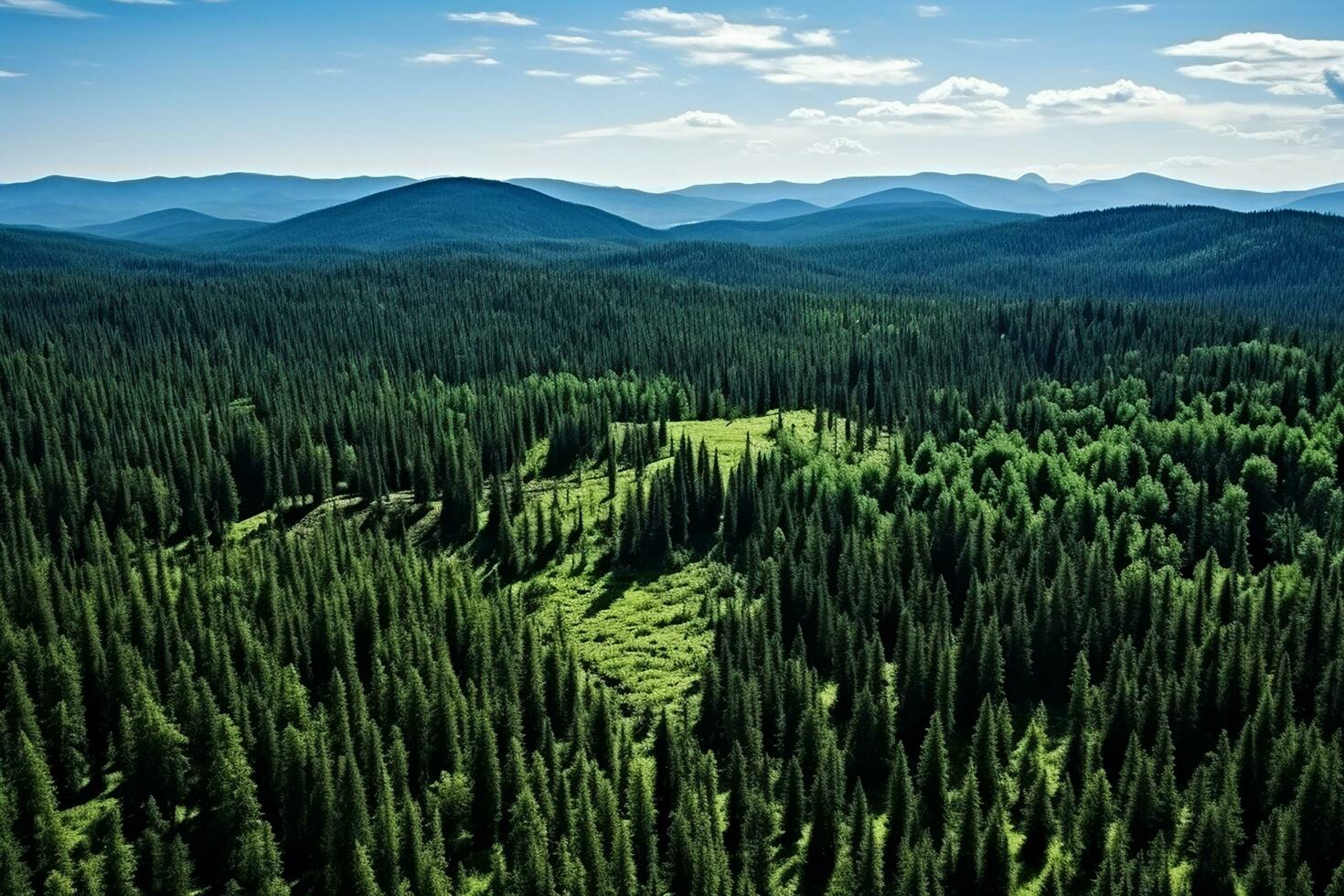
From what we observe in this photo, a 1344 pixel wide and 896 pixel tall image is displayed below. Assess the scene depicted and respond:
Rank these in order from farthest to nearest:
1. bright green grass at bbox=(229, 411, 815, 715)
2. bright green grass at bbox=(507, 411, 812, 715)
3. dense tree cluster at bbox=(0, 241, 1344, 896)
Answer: bright green grass at bbox=(229, 411, 815, 715), bright green grass at bbox=(507, 411, 812, 715), dense tree cluster at bbox=(0, 241, 1344, 896)

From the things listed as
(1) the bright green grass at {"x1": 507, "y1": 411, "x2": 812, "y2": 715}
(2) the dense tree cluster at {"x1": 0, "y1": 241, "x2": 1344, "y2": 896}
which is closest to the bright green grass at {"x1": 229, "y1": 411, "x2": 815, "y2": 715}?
(1) the bright green grass at {"x1": 507, "y1": 411, "x2": 812, "y2": 715}

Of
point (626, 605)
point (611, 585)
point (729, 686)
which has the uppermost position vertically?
point (729, 686)

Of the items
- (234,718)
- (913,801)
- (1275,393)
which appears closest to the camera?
(913,801)

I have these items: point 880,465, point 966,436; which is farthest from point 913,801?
point 966,436

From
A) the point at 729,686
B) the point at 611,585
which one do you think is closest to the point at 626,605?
the point at 611,585

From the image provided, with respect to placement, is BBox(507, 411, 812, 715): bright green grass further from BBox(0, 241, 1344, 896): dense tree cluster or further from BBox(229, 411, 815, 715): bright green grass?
BBox(0, 241, 1344, 896): dense tree cluster

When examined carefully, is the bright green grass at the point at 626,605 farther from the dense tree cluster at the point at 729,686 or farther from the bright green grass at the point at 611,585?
the dense tree cluster at the point at 729,686

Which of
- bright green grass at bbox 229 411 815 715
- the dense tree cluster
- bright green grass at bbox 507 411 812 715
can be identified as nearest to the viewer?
the dense tree cluster

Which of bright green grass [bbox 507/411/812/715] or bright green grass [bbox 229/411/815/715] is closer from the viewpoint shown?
bright green grass [bbox 507/411/812/715]

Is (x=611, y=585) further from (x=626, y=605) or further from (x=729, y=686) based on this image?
(x=729, y=686)

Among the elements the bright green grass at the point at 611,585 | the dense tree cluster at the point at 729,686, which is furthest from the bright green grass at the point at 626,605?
the dense tree cluster at the point at 729,686

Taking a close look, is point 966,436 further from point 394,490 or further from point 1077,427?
point 394,490
